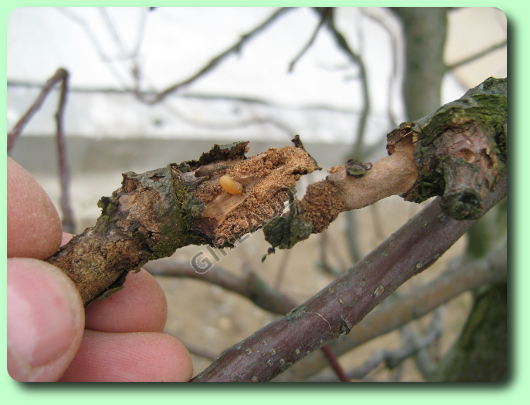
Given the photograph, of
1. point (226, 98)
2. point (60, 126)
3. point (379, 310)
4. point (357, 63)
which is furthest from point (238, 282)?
point (226, 98)

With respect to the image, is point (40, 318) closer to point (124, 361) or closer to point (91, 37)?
point (124, 361)

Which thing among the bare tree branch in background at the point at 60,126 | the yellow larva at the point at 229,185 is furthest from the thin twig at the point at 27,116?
the yellow larva at the point at 229,185

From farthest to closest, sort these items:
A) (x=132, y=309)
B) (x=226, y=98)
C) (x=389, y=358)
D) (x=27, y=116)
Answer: (x=226, y=98), (x=389, y=358), (x=27, y=116), (x=132, y=309)

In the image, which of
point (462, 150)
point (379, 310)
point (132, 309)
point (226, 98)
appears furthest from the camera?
point (226, 98)

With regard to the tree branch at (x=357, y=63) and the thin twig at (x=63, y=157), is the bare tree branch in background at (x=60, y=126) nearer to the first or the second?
the thin twig at (x=63, y=157)

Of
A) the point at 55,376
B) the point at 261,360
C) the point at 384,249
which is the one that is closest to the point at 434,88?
the point at 384,249

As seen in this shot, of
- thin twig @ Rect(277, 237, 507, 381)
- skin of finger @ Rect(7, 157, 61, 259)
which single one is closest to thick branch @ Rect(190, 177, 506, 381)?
skin of finger @ Rect(7, 157, 61, 259)
